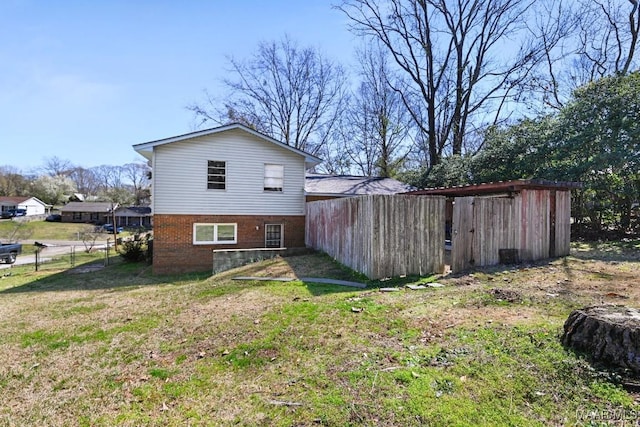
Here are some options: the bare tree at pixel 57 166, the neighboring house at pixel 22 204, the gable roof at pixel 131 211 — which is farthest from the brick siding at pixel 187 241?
the bare tree at pixel 57 166

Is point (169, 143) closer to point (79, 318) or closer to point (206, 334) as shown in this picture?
point (79, 318)

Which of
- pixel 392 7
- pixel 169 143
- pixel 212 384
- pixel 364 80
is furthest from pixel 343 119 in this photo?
pixel 212 384

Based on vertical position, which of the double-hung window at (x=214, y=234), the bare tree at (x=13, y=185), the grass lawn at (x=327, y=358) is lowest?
the grass lawn at (x=327, y=358)

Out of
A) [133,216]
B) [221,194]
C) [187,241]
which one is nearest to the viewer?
[187,241]

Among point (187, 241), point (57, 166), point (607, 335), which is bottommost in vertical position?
Answer: point (607, 335)

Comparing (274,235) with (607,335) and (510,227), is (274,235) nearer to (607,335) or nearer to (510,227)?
(510,227)

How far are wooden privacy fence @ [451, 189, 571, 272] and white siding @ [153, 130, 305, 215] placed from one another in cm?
804

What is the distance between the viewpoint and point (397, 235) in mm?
7516

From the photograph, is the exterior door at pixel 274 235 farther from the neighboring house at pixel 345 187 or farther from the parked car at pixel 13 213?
the parked car at pixel 13 213

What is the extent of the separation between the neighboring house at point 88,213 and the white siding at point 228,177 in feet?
149

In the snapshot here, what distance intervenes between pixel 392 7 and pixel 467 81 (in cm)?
722

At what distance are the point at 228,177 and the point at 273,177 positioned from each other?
193cm

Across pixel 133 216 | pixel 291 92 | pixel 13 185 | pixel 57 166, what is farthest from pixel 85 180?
pixel 291 92

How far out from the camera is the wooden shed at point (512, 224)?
7.82m
